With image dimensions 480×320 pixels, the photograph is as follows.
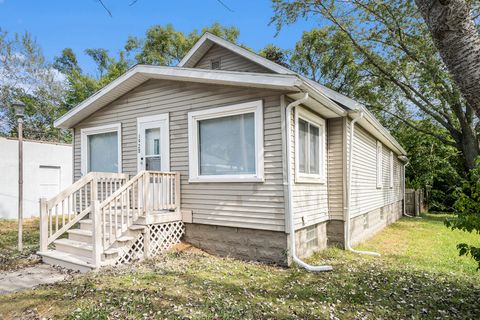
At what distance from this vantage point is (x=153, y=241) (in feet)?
19.2

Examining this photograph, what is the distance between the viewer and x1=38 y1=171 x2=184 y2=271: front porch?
5.14 meters

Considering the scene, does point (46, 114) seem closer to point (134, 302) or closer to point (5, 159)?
point (5, 159)

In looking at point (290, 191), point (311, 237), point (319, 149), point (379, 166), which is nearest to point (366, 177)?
point (379, 166)

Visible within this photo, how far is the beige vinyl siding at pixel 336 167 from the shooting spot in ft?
22.3

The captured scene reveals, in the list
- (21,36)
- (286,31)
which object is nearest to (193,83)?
(286,31)

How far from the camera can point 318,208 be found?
6.41 metres

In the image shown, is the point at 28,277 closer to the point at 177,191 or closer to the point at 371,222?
the point at 177,191

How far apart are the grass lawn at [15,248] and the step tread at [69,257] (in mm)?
294

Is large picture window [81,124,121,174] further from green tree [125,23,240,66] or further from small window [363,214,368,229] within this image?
green tree [125,23,240,66]

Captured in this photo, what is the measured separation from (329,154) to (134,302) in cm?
494

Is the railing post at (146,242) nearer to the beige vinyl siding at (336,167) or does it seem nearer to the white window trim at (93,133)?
the white window trim at (93,133)

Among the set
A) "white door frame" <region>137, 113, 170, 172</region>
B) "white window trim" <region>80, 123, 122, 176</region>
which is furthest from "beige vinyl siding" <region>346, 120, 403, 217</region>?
"white window trim" <region>80, 123, 122, 176</region>

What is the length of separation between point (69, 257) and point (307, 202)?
429 cm

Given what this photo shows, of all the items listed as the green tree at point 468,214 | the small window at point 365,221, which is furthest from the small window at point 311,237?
the small window at point 365,221
